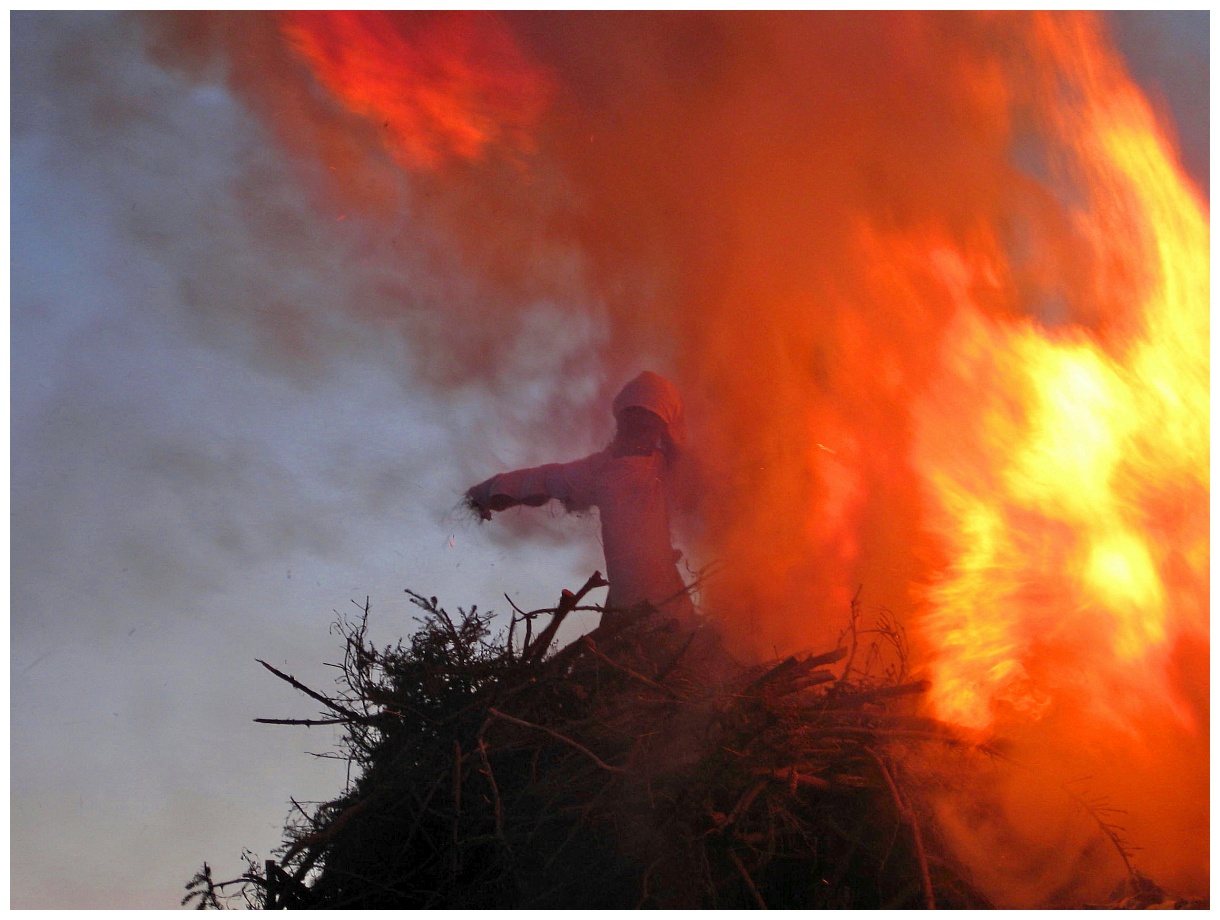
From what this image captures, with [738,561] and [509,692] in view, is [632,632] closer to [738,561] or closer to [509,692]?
[509,692]

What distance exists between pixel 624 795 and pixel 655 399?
3.12 m

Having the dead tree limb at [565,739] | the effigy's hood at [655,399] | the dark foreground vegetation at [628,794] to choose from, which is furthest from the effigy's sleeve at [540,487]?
the dead tree limb at [565,739]

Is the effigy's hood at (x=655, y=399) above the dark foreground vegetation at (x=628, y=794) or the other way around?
above

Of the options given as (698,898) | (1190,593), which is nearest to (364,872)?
(698,898)

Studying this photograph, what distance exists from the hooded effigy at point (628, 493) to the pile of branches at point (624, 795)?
5.92ft

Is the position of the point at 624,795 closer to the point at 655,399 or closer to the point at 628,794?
the point at 628,794

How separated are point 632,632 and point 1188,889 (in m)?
2.76

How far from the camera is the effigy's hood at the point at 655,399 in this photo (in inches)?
251

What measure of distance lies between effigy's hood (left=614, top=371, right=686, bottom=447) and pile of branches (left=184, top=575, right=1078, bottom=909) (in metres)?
2.25

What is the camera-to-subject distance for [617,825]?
12.0 ft

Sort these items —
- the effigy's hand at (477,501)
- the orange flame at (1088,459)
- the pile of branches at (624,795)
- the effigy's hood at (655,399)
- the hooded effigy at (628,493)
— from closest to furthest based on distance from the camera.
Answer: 1. the pile of branches at (624,795)
2. the orange flame at (1088,459)
3. the hooded effigy at (628,493)
4. the effigy's hood at (655,399)
5. the effigy's hand at (477,501)

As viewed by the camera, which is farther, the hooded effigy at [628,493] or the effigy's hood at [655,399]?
the effigy's hood at [655,399]

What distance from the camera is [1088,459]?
19.9 ft

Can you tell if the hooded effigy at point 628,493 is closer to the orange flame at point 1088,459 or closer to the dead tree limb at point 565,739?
the orange flame at point 1088,459
